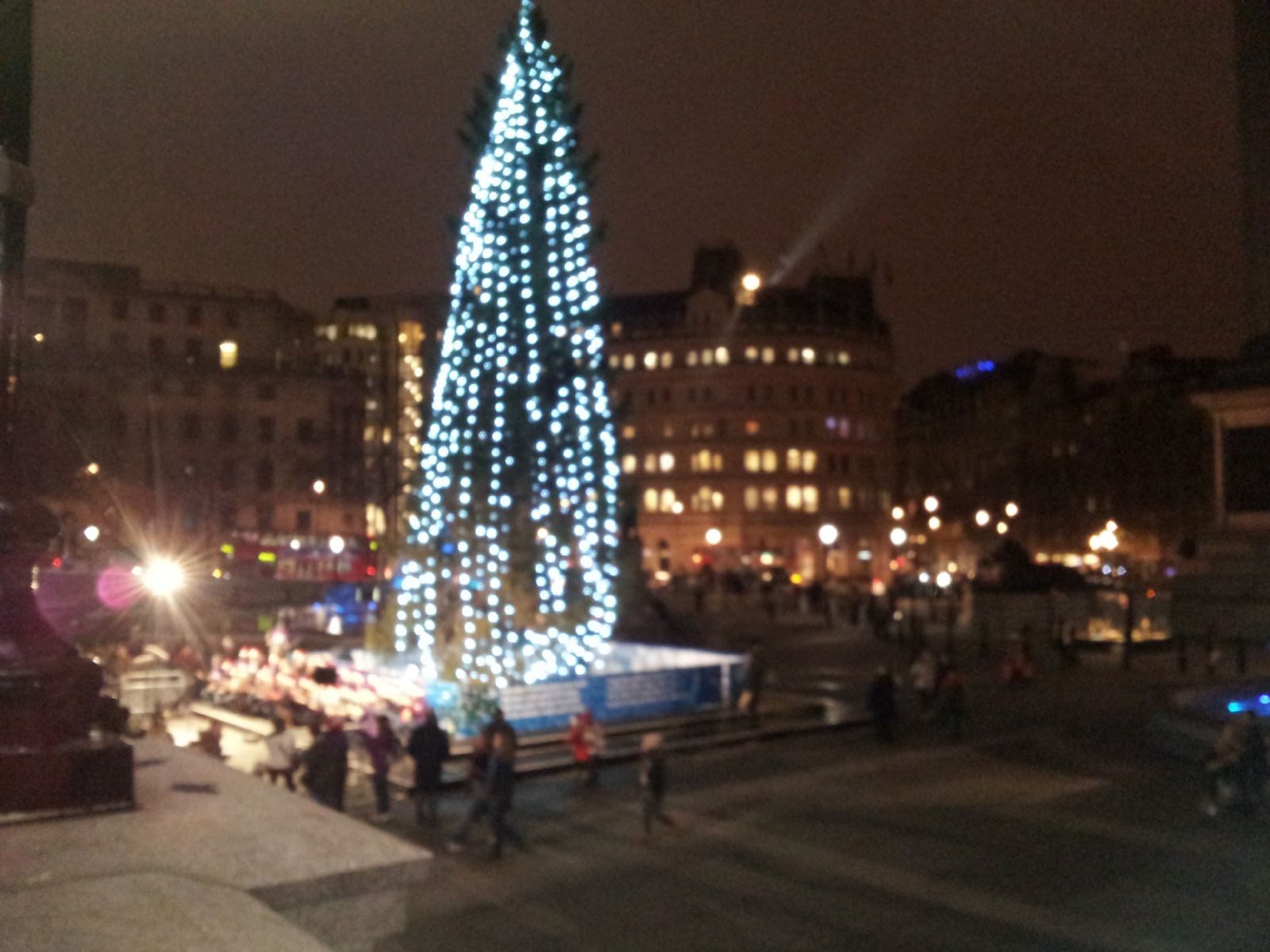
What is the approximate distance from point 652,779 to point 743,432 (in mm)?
68050

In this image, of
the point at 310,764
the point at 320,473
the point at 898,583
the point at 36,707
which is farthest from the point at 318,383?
the point at 36,707

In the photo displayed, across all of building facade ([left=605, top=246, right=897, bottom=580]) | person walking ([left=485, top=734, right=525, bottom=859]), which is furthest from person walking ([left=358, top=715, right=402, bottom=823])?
building facade ([left=605, top=246, right=897, bottom=580])

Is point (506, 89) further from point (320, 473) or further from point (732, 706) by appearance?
point (320, 473)

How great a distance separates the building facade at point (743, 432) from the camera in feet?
268

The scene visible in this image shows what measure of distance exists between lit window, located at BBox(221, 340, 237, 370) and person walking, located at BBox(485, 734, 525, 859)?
60.7 metres

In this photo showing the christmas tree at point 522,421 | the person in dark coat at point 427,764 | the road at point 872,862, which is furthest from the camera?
the christmas tree at point 522,421

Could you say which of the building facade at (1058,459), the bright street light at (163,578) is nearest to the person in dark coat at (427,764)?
the bright street light at (163,578)

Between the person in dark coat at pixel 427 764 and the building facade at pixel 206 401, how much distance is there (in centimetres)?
4717

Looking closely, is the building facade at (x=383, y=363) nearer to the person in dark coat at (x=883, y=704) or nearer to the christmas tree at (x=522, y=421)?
the christmas tree at (x=522, y=421)

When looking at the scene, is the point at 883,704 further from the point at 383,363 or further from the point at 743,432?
the point at 383,363

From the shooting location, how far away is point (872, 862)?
41.7ft

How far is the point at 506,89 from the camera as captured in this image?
22953 mm

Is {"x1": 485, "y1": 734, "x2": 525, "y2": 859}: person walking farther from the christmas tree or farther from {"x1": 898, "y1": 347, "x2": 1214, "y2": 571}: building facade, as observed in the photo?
{"x1": 898, "y1": 347, "x2": 1214, "y2": 571}: building facade

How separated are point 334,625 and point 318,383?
38.0 m
